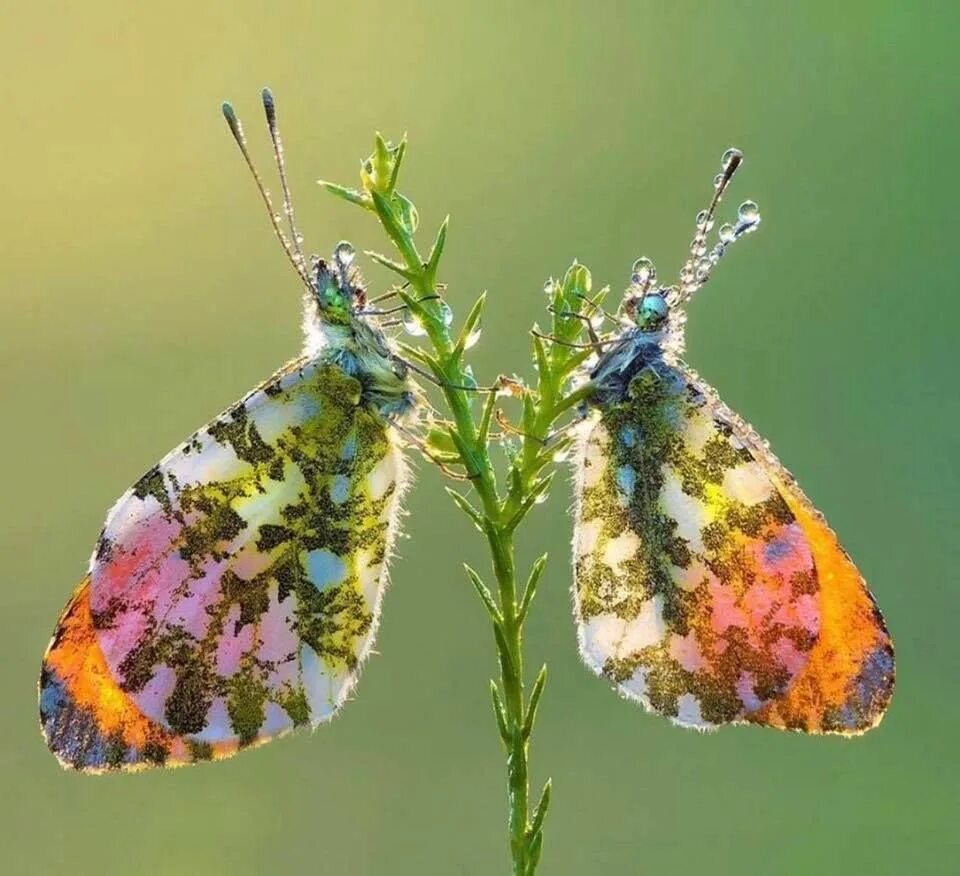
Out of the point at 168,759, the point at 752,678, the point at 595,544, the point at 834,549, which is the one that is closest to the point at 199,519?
the point at 168,759

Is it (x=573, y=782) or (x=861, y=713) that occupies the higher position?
(x=573, y=782)

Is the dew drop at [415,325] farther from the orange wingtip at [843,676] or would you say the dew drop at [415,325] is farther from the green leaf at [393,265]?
the orange wingtip at [843,676]

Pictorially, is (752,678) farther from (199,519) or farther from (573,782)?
(573,782)

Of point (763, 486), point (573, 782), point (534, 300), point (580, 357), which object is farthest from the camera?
point (534, 300)

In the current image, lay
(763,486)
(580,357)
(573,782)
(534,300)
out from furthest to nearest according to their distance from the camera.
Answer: (534,300), (573,782), (763,486), (580,357)

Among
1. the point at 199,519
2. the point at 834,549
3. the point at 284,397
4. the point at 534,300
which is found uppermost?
the point at 534,300

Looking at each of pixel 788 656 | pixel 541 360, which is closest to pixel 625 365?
pixel 541 360

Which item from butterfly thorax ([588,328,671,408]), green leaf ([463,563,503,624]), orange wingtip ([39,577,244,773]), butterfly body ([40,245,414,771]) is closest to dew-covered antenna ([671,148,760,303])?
butterfly thorax ([588,328,671,408])

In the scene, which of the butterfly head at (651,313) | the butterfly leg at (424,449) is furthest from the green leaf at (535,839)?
the butterfly head at (651,313)
